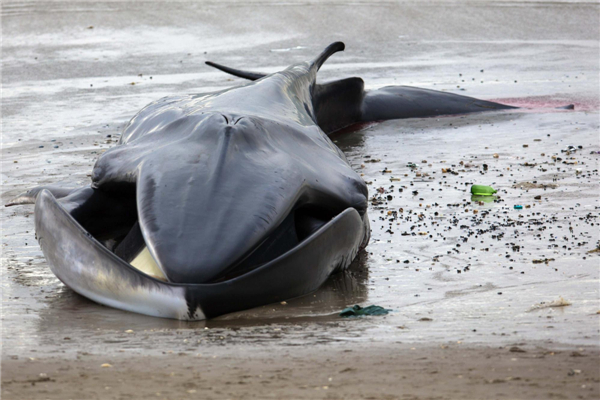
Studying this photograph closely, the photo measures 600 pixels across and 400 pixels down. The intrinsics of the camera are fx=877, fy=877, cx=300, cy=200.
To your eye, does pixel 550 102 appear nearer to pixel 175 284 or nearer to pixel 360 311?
pixel 360 311

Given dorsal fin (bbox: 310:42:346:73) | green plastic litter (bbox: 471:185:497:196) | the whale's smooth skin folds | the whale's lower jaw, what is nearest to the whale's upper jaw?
the whale's smooth skin folds

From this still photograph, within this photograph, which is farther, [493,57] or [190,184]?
[493,57]

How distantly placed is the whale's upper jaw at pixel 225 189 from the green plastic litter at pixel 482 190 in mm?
1829

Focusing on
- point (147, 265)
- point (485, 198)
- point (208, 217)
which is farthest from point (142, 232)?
point (485, 198)

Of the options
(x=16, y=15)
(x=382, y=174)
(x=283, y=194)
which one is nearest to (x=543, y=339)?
(x=283, y=194)

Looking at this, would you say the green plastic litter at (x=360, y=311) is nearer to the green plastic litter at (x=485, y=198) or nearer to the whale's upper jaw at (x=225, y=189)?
the whale's upper jaw at (x=225, y=189)

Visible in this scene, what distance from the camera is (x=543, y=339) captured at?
13.3 ft

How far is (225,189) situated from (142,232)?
0.51 meters

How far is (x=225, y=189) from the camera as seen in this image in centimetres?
479

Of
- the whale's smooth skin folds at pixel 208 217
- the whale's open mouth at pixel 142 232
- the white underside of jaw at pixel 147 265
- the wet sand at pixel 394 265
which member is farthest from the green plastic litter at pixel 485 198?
the white underside of jaw at pixel 147 265

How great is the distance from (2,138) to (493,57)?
30.9ft

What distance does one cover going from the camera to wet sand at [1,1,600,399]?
3.61 metres

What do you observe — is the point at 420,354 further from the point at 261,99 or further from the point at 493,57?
the point at 493,57

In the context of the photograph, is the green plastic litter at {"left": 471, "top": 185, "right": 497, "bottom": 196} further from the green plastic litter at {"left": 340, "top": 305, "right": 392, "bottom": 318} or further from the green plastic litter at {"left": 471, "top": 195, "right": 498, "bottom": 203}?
the green plastic litter at {"left": 340, "top": 305, "right": 392, "bottom": 318}
